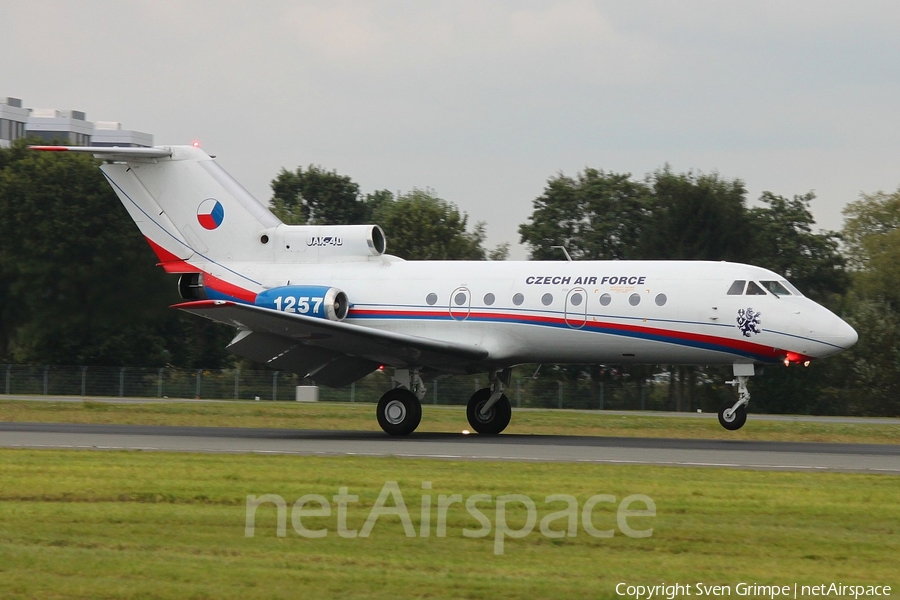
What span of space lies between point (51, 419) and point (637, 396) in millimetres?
21848

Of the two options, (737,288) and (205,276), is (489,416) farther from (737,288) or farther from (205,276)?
(205,276)

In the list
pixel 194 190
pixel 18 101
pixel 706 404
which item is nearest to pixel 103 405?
pixel 194 190

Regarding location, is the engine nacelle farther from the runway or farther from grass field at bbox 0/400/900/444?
grass field at bbox 0/400/900/444

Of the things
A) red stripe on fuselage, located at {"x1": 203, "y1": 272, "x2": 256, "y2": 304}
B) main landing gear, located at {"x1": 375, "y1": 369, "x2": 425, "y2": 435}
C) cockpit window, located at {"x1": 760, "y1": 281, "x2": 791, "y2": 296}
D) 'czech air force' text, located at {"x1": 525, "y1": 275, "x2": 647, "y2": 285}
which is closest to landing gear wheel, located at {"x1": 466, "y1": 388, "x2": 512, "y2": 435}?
main landing gear, located at {"x1": 375, "y1": 369, "x2": 425, "y2": 435}

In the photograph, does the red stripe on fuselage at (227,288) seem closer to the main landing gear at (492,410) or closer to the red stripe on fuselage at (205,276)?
the red stripe on fuselage at (205,276)

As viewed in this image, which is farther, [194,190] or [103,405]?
[103,405]

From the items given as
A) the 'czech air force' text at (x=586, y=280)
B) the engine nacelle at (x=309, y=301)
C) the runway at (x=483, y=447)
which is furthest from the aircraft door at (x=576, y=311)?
the engine nacelle at (x=309, y=301)

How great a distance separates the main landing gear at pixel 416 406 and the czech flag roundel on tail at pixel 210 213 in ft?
19.2

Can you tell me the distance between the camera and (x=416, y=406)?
78.3 feet

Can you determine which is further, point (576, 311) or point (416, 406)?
point (416, 406)

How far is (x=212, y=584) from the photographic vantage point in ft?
28.4

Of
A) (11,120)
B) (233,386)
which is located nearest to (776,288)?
(233,386)

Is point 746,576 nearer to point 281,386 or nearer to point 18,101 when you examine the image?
point 281,386

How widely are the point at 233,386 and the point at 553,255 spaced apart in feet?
70.3
